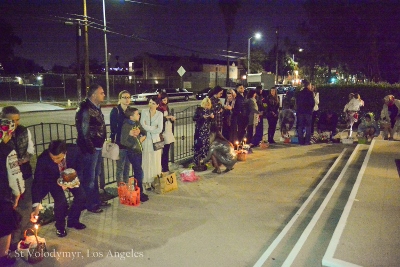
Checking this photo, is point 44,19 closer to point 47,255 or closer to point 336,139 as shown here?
point 336,139

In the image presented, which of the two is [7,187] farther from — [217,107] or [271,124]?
[271,124]

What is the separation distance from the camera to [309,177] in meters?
7.56

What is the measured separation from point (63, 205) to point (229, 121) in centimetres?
520

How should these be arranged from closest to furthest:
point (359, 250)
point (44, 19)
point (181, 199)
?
point (359, 250), point (181, 199), point (44, 19)

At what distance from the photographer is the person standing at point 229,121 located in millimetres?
8977

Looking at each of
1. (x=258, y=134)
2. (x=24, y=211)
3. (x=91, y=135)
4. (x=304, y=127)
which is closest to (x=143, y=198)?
(x=91, y=135)

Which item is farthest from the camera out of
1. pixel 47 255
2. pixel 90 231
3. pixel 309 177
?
pixel 309 177

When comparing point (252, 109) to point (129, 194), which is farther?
point (252, 109)

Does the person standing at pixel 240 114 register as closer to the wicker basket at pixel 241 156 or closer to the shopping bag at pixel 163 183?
the wicker basket at pixel 241 156

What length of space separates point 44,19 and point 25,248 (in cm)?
1590

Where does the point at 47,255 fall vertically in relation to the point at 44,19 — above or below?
below

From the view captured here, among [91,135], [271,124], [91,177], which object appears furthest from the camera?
[271,124]

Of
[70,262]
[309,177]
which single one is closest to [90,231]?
[70,262]

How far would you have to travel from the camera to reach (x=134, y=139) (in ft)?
19.6
